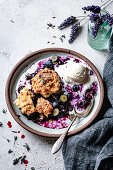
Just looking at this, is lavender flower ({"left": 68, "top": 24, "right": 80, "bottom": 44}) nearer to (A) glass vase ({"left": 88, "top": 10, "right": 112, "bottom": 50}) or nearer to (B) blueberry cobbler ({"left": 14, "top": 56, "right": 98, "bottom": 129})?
(A) glass vase ({"left": 88, "top": 10, "right": 112, "bottom": 50})

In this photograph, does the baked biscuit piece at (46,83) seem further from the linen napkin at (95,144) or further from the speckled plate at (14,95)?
the linen napkin at (95,144)

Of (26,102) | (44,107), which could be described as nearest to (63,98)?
(44,107)

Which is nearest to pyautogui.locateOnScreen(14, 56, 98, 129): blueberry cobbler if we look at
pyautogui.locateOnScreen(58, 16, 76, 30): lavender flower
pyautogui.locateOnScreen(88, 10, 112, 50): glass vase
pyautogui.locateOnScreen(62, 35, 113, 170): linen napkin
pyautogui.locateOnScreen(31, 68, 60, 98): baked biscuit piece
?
pyautogui.locateOnScreen(31, 68, 60, 98): baked biscuit piece

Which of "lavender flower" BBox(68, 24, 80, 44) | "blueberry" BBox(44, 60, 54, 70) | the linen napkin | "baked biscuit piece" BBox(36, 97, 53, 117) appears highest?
"lavender flower" BBox(68, 24, 80, 44)

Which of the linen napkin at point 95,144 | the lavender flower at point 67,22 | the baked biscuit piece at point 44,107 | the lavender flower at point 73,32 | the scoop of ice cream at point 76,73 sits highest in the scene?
the lavender flower at point 67,22

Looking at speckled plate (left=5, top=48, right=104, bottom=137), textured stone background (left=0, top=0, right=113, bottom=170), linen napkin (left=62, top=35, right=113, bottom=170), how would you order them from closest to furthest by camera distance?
linen napkin (left=62, top=35, right=113, bottom=170) → speckled plate (left=5, top=48, right=104, bottom=137) → textured stone background (left=0, top=0, right=113, bottom=170)

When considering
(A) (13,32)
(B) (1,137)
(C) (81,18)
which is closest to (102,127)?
(B) (1,137)

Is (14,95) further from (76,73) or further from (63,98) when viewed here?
(76,73)

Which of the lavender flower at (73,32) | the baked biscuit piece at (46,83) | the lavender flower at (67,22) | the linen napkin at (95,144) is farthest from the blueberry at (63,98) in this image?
the lavender flower at (67,22)
